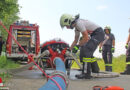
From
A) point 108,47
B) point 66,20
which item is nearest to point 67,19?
point 66,20

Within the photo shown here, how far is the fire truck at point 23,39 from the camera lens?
45.9 ft

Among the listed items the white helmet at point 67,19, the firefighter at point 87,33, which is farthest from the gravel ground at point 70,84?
the white helmet at point 67,19

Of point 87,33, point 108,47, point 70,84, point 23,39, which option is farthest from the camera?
point 23,39

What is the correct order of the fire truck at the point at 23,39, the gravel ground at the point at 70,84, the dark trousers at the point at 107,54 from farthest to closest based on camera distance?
the fire truck at the point at 23,39, the dark trousers at the point at 107,54, the gravel ground at the point at 70,84

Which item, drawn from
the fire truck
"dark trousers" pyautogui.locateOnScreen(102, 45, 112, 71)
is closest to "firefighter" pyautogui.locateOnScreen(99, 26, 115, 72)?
"dark trousers" pyautogui.locateOnScreen(102, 45, 112, 71)

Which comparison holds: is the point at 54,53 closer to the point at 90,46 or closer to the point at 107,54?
the point at 90,46

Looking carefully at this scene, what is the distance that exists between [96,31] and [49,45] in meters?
1.49

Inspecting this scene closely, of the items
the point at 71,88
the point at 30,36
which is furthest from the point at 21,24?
the point at 71,88

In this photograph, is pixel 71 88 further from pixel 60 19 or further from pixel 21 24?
pixel 21 24

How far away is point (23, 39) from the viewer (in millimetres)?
15852

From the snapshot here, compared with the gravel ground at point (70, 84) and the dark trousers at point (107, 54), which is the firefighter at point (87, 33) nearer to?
the gravel ground at point (70, 84)

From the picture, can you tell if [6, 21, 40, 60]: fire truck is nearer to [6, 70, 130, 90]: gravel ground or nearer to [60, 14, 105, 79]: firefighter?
[60, 14, 105, 79]: firefighter

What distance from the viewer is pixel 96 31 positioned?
557cm

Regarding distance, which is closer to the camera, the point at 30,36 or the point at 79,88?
the point at 79,88
